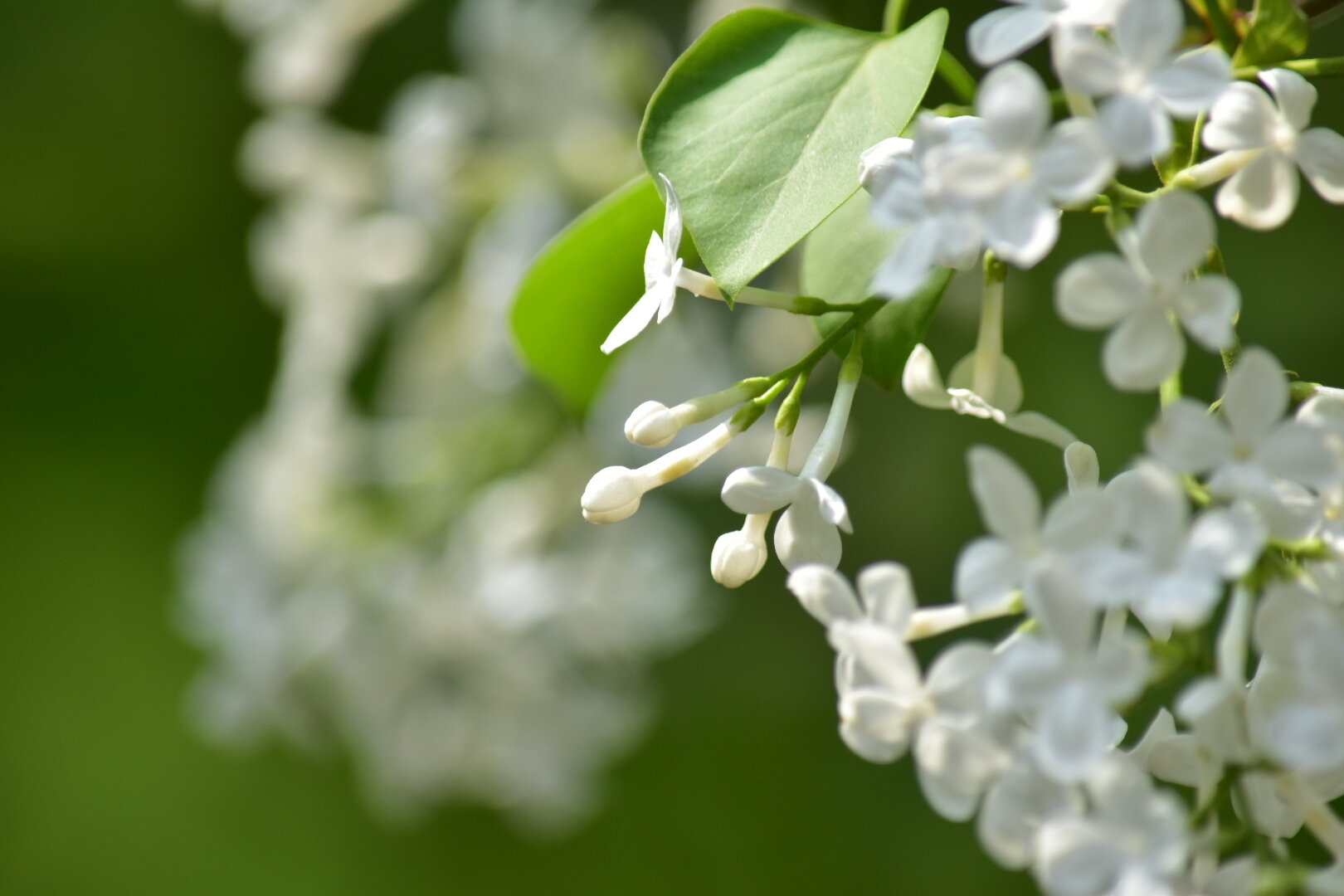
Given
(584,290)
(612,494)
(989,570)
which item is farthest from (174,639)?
(989,570)

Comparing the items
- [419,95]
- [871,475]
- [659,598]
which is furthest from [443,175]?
[871,475]

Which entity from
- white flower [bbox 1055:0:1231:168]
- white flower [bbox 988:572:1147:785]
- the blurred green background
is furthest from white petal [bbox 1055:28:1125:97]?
the blurred green background

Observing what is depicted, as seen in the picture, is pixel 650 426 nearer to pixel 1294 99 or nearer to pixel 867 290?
pixel 867 290

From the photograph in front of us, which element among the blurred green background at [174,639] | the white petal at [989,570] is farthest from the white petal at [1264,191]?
the blurred green background at [174,639]

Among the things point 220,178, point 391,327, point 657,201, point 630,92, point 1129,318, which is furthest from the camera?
point 220,178

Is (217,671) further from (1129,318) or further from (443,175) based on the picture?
(1129,318)

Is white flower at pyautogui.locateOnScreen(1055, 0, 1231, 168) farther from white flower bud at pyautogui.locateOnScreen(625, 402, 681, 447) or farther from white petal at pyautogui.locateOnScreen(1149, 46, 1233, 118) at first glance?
white flower bud at pyautogui.locateOnScreen(625, 402, 681, 447)
